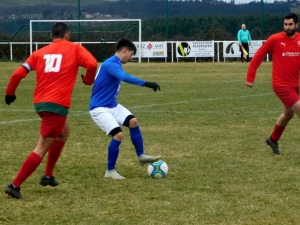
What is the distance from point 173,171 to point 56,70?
2.24 meters

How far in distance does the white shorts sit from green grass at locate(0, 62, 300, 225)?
592mm

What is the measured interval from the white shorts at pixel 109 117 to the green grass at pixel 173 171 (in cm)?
59

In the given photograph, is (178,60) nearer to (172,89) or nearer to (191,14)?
(191,14)

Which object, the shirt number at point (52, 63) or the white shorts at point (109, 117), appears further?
the white shorts at point (109, 117)

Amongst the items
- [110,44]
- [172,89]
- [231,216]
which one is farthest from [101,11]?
[231,216]

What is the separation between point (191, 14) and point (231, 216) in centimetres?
3975

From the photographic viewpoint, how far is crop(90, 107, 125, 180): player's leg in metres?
8.10

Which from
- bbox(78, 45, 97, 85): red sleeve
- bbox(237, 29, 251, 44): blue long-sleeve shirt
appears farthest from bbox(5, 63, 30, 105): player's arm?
bbox(237, 29, 251, 44): blue long-sleeve shirt

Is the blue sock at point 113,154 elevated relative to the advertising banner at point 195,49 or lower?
elevated

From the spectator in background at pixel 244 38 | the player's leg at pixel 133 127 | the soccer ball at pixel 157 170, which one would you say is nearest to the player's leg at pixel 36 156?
the player's leg at pixel 133 127

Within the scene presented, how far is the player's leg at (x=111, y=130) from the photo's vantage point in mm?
8102

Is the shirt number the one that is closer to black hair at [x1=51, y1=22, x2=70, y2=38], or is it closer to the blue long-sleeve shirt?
black hair at [x1=51, y1=22, x2=70, y2=38]

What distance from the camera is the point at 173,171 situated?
28.2 ft

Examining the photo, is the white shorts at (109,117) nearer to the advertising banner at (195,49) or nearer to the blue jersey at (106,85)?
the blue jersey at (106,85)
